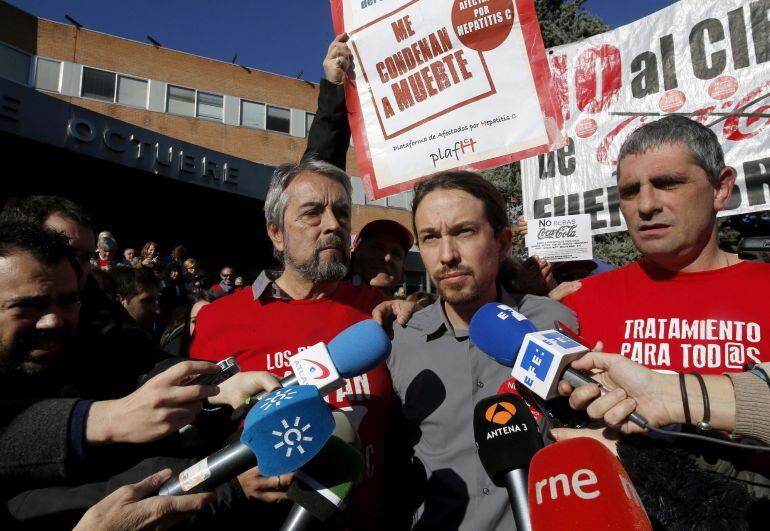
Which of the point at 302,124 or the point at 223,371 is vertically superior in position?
the point at 302,124

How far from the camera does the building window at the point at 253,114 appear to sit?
22025 millimetres

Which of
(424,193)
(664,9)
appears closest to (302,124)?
(664,9)

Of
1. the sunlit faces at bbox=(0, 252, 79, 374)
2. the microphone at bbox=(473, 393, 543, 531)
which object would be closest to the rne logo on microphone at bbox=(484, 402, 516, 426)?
the microphone at bbox=(473, 393, 543, 531)

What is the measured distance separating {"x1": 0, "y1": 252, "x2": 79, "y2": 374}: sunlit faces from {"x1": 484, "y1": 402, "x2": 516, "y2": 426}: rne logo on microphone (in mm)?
1511

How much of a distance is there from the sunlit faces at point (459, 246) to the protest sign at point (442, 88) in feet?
2.04

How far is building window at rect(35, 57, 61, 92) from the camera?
18203mm

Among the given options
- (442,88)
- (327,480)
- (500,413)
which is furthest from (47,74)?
(500,413)

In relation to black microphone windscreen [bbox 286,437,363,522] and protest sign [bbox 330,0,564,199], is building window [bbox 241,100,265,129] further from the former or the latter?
black microphone windscreen [bbox 286,437,363,522]

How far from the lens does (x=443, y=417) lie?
181cm

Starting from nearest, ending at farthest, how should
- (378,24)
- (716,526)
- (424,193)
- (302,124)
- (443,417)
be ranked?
(716,526) → (443,417) → (424,193) → (378,24) → (302,124)

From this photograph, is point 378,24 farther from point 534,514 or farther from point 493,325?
point 534,514

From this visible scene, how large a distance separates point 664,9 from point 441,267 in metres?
3.59

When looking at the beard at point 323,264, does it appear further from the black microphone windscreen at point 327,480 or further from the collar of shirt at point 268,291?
the black microphone windscreen at point 327,480

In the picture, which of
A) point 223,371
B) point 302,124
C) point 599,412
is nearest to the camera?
point 599,412
